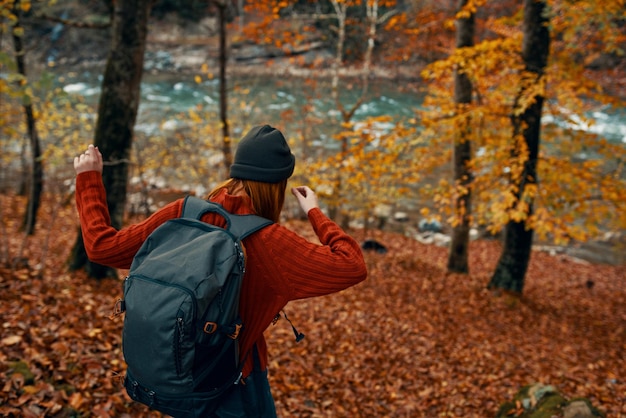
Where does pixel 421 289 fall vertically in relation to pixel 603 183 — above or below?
below

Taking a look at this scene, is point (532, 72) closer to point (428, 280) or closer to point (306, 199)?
Answer: point (428, 280)

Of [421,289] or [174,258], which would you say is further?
[421,289]

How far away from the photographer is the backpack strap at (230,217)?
6.22 feet

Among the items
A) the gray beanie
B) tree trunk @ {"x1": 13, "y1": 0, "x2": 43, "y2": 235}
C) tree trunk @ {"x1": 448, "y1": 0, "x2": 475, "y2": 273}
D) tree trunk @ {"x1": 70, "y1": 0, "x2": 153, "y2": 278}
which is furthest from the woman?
tree trunk @ {"x1": 13, "y1": 0, "x2": 43, "y2": 235}

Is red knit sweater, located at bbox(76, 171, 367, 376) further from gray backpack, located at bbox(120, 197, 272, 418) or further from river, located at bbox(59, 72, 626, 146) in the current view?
river, located at bbox(59, 72, 626, 146)

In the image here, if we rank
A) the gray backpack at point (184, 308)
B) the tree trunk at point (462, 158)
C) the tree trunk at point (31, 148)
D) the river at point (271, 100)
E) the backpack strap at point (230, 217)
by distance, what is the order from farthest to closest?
the river at point (271, 100) → the tree trunk at point (462, 158) → the tree trunk at point (31, 148) → the backpack strap at point (230, 217) → the gray backpack at point (184, 308)

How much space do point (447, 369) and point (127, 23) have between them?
6.10 metres

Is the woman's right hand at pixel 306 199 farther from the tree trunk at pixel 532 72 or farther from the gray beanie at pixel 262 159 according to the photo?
the tree trunk at pixel 532 72

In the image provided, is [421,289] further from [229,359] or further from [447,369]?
[229,359]

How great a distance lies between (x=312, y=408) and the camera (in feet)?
16.2

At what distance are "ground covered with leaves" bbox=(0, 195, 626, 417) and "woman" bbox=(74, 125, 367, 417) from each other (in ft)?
2.32

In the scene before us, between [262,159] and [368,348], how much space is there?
5.23 m

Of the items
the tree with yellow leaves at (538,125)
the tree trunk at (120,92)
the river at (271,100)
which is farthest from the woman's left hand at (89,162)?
the river at (271,100)

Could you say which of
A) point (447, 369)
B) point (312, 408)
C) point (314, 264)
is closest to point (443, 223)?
point (447, 369)
